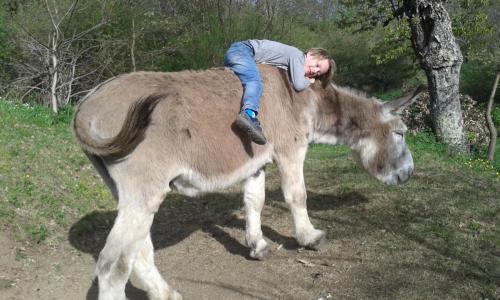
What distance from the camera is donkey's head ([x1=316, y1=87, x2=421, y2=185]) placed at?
5.44 m

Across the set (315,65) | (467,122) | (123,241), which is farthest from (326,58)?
(467,122)

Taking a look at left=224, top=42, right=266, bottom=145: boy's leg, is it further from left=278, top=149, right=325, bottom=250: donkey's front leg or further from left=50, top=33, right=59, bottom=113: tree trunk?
left=50, top=33, right=59, bottom=113: tree trunk

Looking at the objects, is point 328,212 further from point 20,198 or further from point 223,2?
point 223,2

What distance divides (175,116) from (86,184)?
314cm

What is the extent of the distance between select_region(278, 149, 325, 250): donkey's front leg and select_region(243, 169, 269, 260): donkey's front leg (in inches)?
9.3

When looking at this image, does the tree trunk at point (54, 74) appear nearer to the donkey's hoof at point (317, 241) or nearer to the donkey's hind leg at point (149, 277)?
the donkey's hoof at point (317, 241)

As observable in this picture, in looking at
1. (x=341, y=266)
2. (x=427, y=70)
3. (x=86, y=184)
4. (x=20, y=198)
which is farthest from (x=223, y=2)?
(x=341, y=266)

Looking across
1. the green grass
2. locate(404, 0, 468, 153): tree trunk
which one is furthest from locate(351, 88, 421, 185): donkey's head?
locate(404, 0, 468, 153): tree trunk

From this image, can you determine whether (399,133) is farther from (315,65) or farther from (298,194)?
(298,194)

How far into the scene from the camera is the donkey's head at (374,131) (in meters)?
5.44

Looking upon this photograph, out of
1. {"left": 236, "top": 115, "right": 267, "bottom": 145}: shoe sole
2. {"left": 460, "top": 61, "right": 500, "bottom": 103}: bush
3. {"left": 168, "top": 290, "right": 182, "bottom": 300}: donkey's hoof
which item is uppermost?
{"left": 236, "top": 115, "right": 267, "bottom": 145}: shoe sole

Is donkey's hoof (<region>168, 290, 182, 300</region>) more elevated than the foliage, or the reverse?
donkey's hoof (<region>168, 290, 182, 300</region>)

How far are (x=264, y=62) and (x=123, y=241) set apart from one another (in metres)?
2.15

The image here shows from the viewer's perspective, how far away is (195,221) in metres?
6.23
